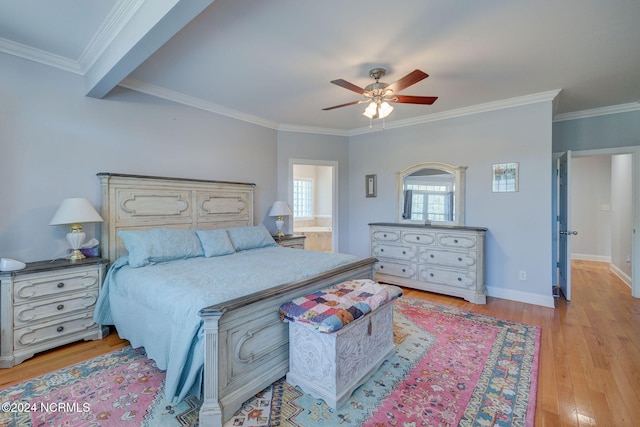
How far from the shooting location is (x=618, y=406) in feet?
5.98

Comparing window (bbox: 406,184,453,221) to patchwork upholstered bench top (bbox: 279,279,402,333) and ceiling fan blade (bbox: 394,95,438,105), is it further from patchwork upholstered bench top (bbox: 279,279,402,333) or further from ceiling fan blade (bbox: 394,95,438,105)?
patchwork upholstered bench top (bbox: 279,279,402,333)

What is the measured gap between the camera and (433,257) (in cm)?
405

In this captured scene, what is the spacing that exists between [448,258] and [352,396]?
2.60 meters

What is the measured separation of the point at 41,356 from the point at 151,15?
2798 mm

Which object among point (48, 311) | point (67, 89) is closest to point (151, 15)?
point (67, 89)

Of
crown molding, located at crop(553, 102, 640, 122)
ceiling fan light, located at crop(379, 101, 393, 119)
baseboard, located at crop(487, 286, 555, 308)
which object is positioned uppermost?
crown molding, located at crop(553, 102, 640, 122)

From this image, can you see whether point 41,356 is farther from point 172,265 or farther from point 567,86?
point 567,86

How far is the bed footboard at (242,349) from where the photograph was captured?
160cm

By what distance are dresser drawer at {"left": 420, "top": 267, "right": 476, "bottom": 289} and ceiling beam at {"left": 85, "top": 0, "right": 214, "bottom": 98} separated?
385 cm

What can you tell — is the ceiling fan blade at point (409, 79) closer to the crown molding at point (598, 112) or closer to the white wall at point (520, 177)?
the white wall at point (520, 177)

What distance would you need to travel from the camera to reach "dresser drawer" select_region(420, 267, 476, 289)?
3763 mm

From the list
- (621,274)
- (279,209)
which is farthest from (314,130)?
(621,274)

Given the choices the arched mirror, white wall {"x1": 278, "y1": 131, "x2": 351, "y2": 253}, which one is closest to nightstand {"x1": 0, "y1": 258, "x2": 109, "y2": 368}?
white wall {"x1": 278, "y1": 131, "x2": 351, "y2": 253}

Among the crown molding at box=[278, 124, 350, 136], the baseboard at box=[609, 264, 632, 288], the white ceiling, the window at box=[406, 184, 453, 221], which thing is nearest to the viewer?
the white ceiling
